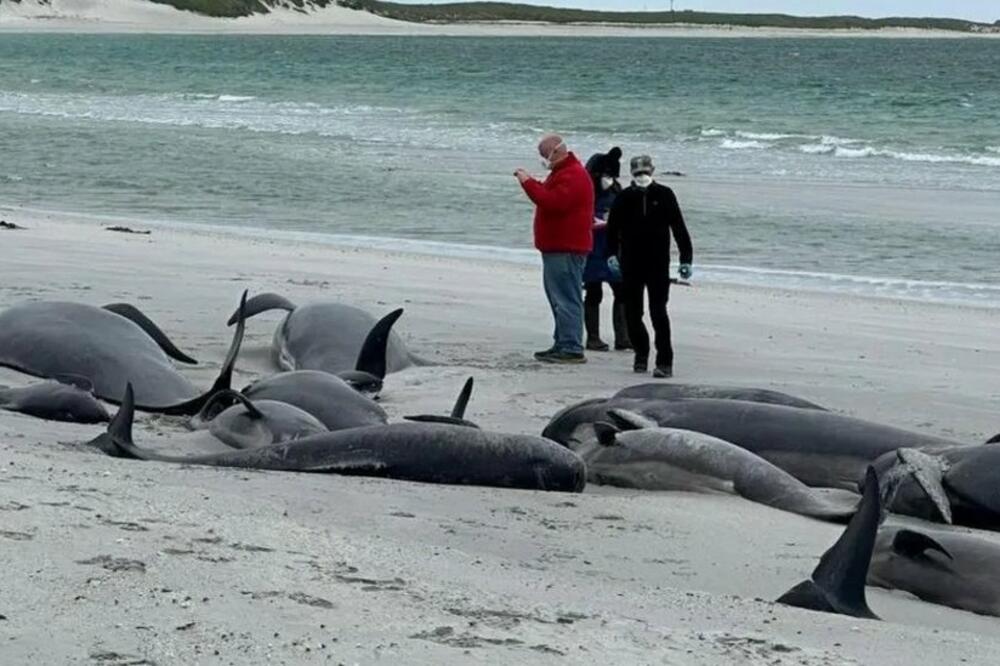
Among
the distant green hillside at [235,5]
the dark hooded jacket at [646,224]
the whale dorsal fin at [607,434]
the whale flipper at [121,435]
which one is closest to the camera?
the whale flipper at [121,435]

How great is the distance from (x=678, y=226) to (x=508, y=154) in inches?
952

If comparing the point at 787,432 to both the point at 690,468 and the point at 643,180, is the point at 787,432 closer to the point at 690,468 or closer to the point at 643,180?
the point at 690,468

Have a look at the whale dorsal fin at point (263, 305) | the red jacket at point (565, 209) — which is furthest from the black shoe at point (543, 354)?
the whale dorsal fin at point (263, 305)

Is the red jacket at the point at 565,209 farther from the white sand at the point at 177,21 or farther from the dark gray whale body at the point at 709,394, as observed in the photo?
the white sand at the point at 177,21

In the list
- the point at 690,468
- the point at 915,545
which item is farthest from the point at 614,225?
the point at 915,545

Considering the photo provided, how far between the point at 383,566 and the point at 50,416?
11.8ft

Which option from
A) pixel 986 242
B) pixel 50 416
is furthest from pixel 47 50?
pixel 50 416

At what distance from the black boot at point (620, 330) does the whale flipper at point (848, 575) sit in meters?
7.04

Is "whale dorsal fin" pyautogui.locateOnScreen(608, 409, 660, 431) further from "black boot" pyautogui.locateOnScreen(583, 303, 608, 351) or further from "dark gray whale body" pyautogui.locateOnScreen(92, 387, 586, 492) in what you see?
"black boot" pyautogui.locateOnScreen(583, 303, 608, 351)

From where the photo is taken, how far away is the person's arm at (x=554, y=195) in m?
12.4

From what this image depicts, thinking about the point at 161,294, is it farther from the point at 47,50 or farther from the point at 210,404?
the point at 47,50

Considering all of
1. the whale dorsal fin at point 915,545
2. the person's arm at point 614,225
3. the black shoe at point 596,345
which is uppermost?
the person's arm at point 614,225

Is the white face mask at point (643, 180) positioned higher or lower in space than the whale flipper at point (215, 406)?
higher

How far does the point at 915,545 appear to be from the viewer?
272 inches
